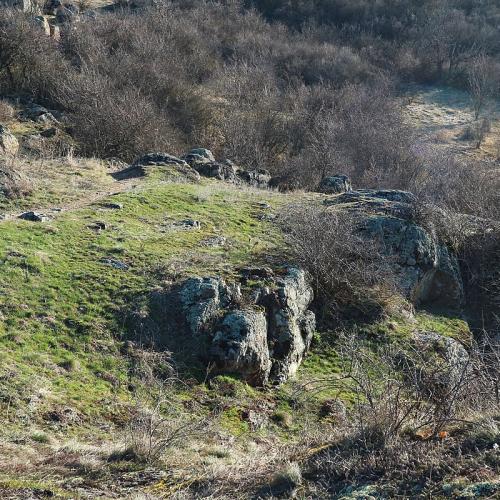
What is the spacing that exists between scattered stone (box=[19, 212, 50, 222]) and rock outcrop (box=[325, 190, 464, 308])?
6.06 meters

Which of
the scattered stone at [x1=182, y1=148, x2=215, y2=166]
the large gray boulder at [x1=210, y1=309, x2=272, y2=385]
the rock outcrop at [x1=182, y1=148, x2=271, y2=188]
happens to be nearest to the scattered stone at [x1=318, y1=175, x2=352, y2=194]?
the rock outcrop at [x1=182, y1=148, x2=271, y2=188]

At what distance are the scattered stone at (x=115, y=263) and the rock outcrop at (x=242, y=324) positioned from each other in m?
0.94

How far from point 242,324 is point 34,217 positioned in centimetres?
443

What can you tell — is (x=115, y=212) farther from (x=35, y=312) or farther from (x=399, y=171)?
(x=399, y=171)

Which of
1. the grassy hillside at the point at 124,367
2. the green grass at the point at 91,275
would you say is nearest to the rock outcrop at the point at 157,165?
the grassy hillside at the point at 124,367

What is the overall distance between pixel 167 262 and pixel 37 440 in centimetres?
422

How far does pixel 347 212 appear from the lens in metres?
12.5

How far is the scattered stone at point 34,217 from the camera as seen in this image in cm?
1021

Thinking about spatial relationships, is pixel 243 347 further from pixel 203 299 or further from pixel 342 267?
pixel 342 267

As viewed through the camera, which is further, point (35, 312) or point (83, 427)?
point (35, 312)

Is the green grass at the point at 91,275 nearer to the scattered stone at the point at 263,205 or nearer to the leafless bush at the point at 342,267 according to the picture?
the scattered stone at the point at 263,205

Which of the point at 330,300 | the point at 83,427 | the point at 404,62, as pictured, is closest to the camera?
the point at 83,427

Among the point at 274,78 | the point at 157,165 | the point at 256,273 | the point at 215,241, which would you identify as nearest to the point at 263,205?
the point at 215,241

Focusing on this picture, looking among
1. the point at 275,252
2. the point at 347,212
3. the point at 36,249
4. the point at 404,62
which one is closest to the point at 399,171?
the point at 347,212
